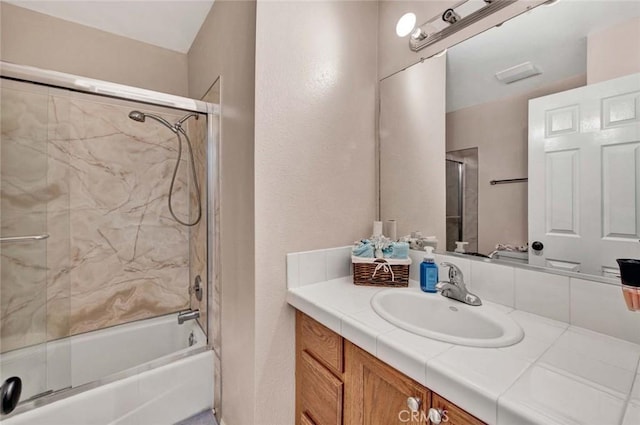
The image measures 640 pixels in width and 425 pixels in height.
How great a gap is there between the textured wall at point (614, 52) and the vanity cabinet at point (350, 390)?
99cm

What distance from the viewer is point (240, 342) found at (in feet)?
4.03

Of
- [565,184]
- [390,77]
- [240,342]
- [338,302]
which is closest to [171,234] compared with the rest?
[240,342]

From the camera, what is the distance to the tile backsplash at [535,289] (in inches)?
29.0

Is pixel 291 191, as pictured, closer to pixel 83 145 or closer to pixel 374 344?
pixel 374 344

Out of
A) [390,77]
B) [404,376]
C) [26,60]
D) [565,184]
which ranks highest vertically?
[26,60]

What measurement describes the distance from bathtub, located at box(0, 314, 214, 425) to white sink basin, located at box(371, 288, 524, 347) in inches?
44.2

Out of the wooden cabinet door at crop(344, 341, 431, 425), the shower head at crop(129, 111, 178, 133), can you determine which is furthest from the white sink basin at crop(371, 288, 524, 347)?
the shower head at crop(129, 111, 178, 133)

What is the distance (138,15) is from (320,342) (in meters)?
2.20

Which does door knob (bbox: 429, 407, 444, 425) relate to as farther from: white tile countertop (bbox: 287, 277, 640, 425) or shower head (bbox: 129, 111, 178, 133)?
shower head (bbox: 129, 111, 178, 133)

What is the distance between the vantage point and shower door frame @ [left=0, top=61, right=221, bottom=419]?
46.5 inches

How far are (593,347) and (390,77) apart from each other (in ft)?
4.23

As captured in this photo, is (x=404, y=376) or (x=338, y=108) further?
(x=338, y=108)

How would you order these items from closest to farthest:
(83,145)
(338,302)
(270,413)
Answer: (338,302)
(270,413)
(83,145)

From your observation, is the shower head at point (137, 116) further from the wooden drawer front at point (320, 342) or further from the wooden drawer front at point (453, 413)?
the wooden drawer front at point (453, 413)
